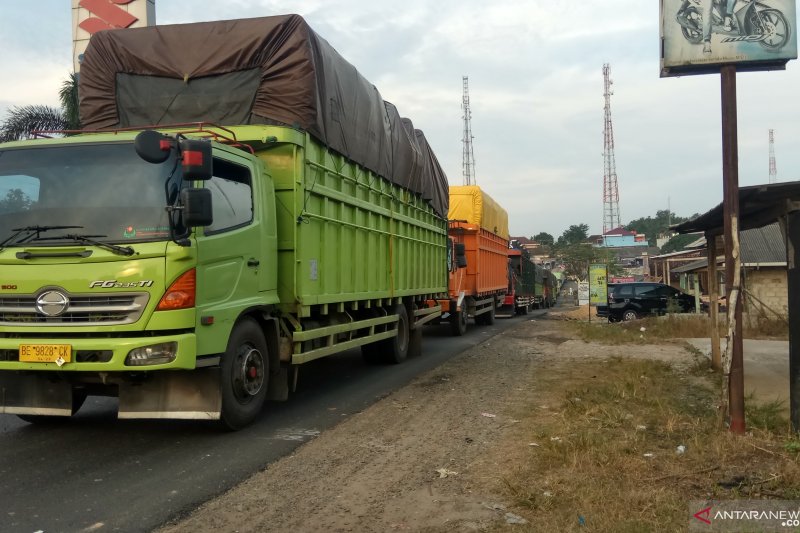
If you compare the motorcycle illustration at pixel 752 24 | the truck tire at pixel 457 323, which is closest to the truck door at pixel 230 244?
the motorcycle illustration at pixel 752 24

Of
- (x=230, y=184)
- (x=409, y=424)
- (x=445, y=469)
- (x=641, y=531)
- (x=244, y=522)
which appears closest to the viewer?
(x=641, y=531)

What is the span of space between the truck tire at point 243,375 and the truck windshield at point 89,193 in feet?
4.08

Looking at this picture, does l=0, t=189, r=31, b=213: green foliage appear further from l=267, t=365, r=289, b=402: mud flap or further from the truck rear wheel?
the truck rear wheel

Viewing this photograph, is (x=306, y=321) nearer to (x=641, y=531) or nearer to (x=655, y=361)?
(x=641, y=531)

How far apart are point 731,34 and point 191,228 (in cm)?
499

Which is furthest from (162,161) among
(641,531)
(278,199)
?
(641,531)

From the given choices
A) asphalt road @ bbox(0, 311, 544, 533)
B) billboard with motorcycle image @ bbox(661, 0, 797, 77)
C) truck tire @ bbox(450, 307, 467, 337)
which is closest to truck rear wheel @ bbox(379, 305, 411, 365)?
asphalt road @ bbox(0, 311, 544, 533)

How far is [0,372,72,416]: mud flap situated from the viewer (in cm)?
560

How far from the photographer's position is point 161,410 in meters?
5.43

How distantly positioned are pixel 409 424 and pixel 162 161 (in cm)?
342

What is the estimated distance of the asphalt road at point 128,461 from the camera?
413 centimetres

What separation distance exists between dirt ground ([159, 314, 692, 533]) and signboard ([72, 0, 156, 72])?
1686 cm

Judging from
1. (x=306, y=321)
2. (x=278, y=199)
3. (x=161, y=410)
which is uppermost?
(x=278, y=199)

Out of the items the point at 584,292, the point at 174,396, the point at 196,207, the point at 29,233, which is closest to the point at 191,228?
the point at 196,207
